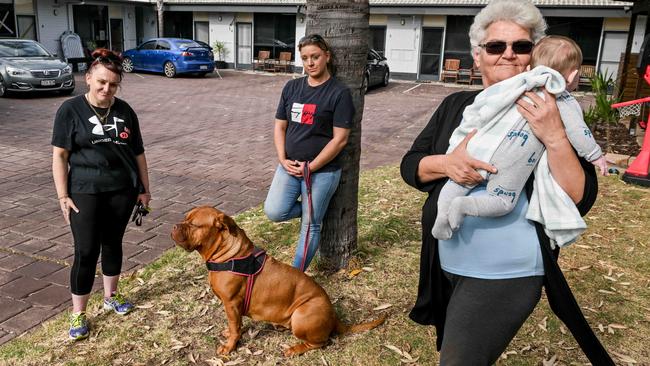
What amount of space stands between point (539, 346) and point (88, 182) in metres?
3.11

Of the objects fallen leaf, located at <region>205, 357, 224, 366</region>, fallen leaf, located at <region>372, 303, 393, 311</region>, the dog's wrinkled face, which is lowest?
fallen leaf, located at <region>205, 357, 224, 366</region>

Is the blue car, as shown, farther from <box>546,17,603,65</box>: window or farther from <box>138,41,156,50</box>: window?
<box>546,17,603,65</box>: window

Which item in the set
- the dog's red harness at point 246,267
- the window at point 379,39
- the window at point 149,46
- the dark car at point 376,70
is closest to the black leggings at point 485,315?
the dog's red harness at point 246,267

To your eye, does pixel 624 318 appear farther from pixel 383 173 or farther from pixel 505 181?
pixel 383 173

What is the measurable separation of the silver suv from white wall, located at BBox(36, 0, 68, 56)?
800 centimetres

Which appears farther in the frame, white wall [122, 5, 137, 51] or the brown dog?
white wall [122, 5, 137, 51]

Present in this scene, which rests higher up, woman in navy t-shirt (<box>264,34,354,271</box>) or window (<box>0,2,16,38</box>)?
window (<box>0,2,16,38</box>)

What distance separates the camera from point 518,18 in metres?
2.03

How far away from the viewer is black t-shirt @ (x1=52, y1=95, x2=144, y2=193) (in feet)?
10.8

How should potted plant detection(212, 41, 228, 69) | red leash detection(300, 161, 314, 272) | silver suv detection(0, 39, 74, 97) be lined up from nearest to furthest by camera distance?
red leash detection(300, 161, 314, 272)
silver suv detection(0, 39, 74, 97)
potted plant detection(212, 41, 228, 69)

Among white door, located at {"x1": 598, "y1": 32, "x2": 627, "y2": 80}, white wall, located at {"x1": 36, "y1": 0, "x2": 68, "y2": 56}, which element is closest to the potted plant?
white wall, located at {"x1": 36, "y1": 0, "x2": 68, "y2": 56}

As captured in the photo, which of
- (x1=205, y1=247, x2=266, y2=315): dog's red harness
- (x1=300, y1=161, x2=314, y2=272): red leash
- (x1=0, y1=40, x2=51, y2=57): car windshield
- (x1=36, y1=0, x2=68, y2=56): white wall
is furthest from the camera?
(x1=36, y1=0, x2=68, y2=56): white wall

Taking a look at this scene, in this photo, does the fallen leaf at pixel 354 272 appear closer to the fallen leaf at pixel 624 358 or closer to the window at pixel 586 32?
the fallen leaf at pixel 624 358

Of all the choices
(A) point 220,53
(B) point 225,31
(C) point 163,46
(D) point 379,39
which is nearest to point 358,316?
(C) point 163,46
